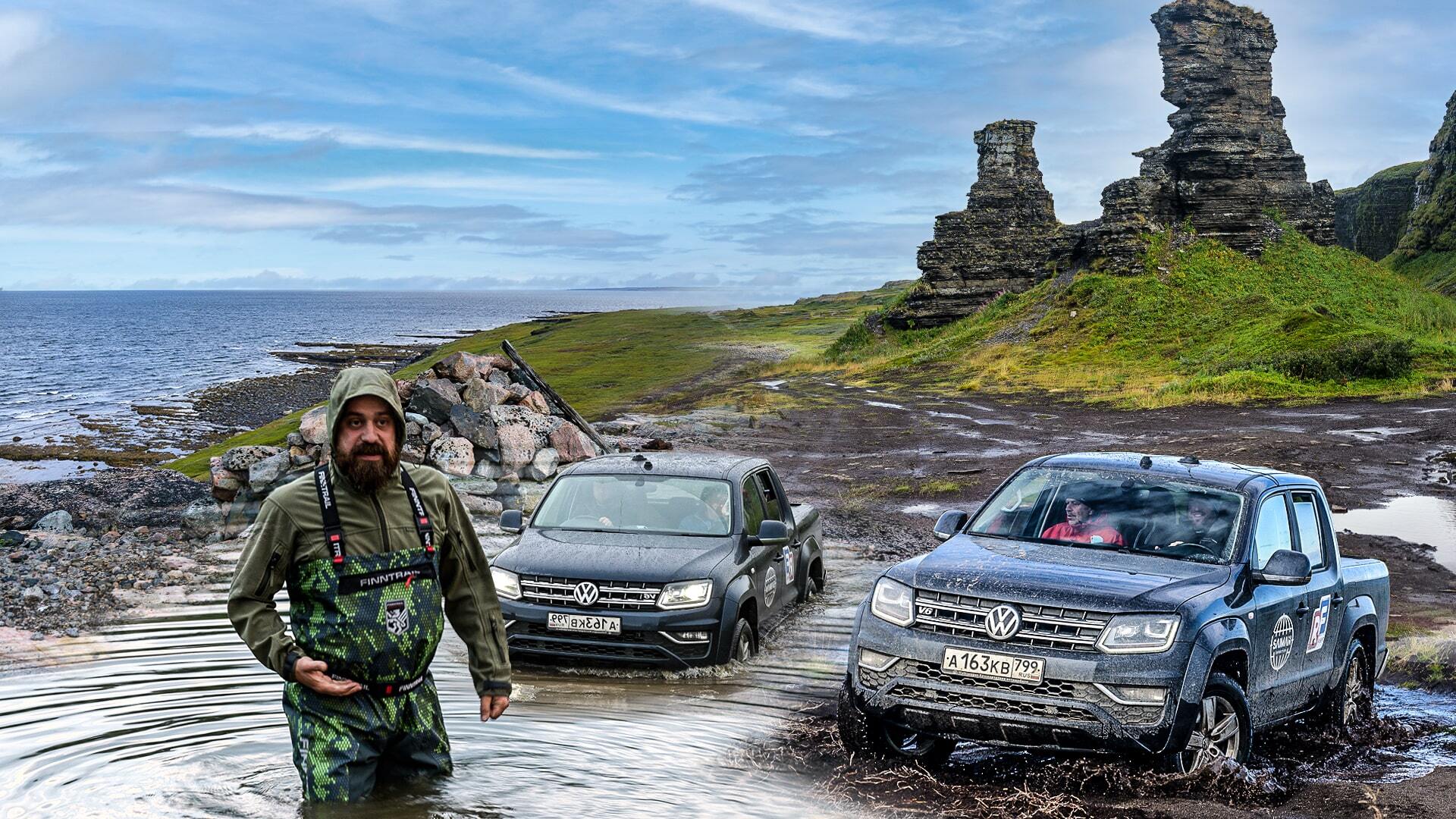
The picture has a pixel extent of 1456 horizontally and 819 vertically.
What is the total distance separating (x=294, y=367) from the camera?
9625 centimetres

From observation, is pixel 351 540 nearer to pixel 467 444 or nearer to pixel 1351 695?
pixel 1351 695

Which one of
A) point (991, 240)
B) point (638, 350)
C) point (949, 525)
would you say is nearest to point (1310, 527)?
point (949, 525)

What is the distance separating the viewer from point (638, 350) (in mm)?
88438

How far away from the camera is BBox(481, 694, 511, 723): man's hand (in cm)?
480

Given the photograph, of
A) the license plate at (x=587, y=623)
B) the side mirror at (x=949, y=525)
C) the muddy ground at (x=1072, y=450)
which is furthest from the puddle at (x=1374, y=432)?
the license plate at (x=587, y=623)

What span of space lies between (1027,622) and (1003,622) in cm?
12

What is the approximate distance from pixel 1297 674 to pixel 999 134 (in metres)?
66.3

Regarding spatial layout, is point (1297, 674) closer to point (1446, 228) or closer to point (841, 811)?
point (841, 811)

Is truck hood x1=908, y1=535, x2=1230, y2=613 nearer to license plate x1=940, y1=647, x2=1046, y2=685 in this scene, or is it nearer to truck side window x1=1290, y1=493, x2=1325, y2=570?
license plate x1=940, y1=647, x2=1046, y2=685

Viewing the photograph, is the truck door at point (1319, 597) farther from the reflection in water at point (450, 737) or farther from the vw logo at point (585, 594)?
the vw logo at point (585, 594)

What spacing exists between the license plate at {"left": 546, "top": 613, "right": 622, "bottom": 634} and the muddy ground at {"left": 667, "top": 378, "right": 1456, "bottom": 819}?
1.74m

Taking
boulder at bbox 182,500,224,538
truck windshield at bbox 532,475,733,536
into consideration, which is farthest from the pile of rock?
truck windshield at bbox 532,475,733,536

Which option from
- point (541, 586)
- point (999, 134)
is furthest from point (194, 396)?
point (541, 586)

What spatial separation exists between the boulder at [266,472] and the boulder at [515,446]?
344 centimetres
